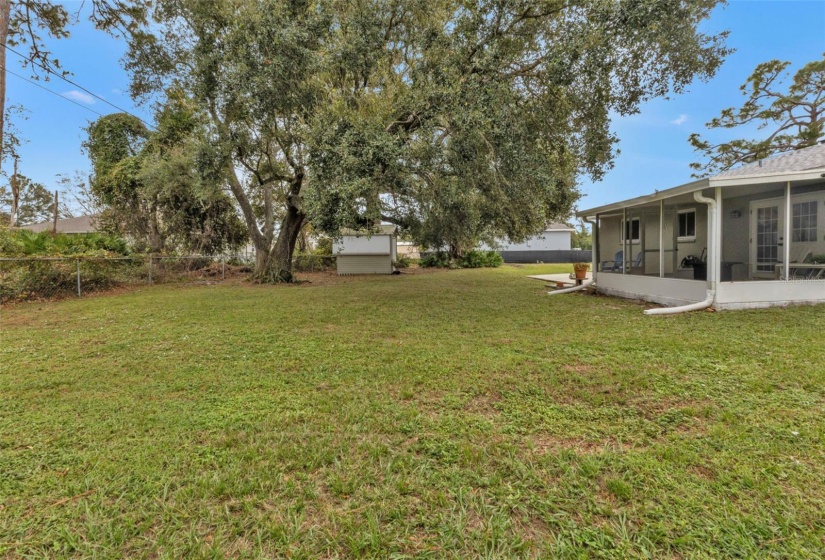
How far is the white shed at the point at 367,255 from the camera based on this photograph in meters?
17.5

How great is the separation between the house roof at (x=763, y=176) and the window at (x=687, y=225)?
66.0 inches

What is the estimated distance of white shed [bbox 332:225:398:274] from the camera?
688 inches

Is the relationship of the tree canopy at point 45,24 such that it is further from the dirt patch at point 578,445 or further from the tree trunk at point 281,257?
the dirt patch at point 578,445

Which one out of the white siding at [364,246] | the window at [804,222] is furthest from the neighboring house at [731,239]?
the white siding at [364,246]

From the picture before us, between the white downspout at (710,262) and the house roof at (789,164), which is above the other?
the house roof at (789,164)

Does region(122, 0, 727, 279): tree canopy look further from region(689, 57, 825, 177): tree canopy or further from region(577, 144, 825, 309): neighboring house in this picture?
region(689, 57, 825, 177): tree canopy

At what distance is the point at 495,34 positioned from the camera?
6930mm

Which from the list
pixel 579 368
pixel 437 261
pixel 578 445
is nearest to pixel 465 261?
pixel 437 261

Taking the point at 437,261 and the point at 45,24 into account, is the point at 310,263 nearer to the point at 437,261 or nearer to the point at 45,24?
the point at 437,261

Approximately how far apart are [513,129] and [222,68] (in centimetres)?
702

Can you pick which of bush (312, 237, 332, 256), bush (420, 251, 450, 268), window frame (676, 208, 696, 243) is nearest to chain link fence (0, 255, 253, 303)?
bush (312, 237, 332, 256)

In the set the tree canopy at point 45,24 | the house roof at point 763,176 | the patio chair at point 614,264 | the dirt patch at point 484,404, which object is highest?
the tree canopy at point 45,24

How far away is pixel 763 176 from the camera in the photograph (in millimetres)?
6211

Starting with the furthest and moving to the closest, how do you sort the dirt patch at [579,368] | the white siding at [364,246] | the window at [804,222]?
the white siding at [364,246] < the window at [804,222] < the dirt patch at [579,368]
